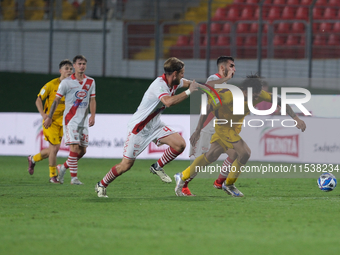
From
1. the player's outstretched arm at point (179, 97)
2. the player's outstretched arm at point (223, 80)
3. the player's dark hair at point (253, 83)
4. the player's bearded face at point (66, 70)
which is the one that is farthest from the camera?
the player's bearded face at point (66, 70)

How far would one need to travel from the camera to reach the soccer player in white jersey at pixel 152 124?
7.33 meters

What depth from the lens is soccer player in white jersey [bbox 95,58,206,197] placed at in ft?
24.1

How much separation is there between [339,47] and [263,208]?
1086 centimetres

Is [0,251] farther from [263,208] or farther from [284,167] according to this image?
[284,167]

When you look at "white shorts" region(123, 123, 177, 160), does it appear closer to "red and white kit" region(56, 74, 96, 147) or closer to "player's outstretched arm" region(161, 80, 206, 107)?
"player's outstretched arm" region(161, 80, 206, 107)

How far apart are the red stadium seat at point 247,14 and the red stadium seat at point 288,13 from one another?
41.1 inches

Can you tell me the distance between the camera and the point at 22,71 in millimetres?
19109

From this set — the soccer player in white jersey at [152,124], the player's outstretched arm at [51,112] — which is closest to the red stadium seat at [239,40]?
the player's outstretched arm at [51,112]

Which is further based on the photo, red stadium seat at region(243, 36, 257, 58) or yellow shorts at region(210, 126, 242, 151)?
red stadium seat at region(243, 36, 257, 58)

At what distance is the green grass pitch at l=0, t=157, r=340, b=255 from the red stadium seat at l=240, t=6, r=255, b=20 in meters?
10.3

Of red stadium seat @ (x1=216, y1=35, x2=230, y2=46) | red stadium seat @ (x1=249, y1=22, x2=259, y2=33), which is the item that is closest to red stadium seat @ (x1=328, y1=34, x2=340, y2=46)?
red stadium seat @ (x1=249, y1=22, x2=259, y2=33)

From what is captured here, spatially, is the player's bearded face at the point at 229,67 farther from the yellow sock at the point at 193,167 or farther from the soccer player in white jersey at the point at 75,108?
the soccer player in white jersey at the point at 75,108

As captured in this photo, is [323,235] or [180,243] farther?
[323,235]

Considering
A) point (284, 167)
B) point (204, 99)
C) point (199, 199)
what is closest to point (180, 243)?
point (199, 199)
